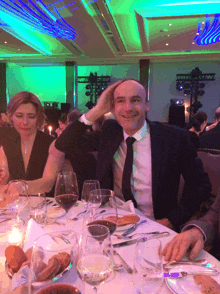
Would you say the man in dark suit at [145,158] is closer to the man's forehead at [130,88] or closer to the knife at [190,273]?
the man's forehead at [130,88]

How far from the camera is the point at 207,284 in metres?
0.71

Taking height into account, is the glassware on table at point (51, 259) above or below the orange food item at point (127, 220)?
above

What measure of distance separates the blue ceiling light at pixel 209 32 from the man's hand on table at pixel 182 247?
6192 millimetres

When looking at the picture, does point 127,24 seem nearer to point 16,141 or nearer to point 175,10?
point 175,10

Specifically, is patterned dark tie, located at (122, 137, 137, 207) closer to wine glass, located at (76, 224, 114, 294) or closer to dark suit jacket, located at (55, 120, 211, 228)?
dark suit jacket, located at (55, 120, 211, 228)

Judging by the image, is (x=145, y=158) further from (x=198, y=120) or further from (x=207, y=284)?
(x=198, y=120)

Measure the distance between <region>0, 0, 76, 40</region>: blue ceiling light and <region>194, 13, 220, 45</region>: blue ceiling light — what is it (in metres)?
3.50

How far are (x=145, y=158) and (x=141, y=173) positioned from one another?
119 millimetres

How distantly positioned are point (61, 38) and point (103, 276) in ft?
24.9

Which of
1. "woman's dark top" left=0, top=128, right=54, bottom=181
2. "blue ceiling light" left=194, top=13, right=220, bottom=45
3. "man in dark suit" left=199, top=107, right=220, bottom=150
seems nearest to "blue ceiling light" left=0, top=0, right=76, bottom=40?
"blue ceiling light" left=194, top=13, right=220, bottom=45

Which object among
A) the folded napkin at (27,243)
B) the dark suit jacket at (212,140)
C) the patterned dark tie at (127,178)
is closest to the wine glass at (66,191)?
the folded napkin at (27,243)

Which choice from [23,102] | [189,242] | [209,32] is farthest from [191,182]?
[209,32]

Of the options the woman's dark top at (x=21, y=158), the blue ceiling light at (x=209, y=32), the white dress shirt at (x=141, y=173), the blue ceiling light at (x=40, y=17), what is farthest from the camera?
the blue ceiling light at (x=209, y=32)

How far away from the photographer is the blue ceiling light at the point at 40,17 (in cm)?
532
